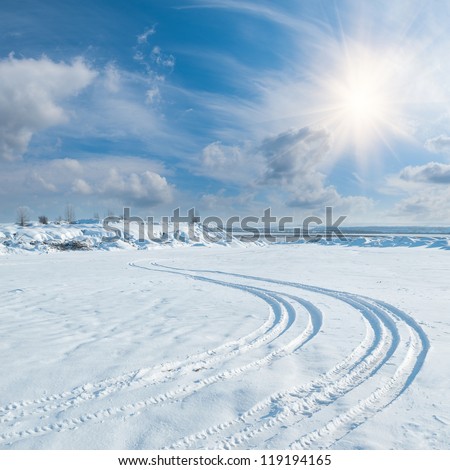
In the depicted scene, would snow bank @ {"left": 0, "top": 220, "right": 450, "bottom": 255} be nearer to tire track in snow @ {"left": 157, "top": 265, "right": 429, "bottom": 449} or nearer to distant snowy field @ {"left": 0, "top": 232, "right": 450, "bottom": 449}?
distant snowy field @ {"left": 0, "top": 232, "right": 450, "bottom": 449}

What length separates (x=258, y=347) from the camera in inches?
215

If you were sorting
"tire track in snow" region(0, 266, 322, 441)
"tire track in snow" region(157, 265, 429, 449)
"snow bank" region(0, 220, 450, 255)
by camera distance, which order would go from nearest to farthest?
1. "tire track in snow" region(157, 265, 429, 449)
2. "tire track in snow" region(0, 266, 322, 441)
3. "snow bank" region(0, 220, 450, 255)

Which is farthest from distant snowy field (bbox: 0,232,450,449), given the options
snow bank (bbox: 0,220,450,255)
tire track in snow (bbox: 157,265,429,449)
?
snow bank (bbox: 0,220,450,255)

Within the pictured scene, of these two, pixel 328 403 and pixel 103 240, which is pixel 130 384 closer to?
pixel 328 403

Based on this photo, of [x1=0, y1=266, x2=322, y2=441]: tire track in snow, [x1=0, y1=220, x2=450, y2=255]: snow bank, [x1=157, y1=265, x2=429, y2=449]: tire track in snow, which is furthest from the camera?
[x1=0, y1=220, x2=450, y2=255]: snow bank

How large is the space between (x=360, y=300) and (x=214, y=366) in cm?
573

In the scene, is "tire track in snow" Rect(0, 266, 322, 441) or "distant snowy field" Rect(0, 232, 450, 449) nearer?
"distant snowy field" Rect(0, 232, 450, 449)

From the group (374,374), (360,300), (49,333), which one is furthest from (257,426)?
(360,300)

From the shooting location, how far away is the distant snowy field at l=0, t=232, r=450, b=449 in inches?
125

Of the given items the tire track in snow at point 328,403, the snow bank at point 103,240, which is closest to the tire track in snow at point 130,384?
the tire track in snow at point 328,403

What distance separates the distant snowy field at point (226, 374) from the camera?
3.17 m

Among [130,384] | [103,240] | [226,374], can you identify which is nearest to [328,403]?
[226,374]

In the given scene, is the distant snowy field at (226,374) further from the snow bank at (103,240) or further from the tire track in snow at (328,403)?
the snow bank at (103,240)
